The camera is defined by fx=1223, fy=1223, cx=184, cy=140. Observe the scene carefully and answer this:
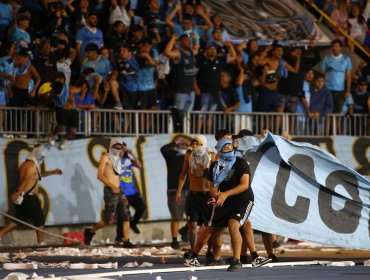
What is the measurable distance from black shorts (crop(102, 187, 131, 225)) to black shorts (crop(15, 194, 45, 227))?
125 centimetres

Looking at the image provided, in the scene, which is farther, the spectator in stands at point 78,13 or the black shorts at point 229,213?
the spectator in stands at point 78,13

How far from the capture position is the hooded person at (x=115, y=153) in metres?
24.0

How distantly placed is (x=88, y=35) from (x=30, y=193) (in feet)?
12.3

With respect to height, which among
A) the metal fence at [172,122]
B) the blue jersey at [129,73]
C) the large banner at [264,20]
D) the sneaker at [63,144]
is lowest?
the sneaker at [63,144]

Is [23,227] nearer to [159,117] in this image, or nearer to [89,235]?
[89,235]

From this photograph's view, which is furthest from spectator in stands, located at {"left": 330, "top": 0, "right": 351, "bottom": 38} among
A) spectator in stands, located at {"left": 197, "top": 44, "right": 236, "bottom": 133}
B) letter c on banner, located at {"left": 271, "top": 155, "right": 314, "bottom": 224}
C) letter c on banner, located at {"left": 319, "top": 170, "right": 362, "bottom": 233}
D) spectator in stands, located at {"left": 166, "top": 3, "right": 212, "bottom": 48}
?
letter c on banner, located at {"left": 271, "top": 155, "right": 314, "bottom": 224}

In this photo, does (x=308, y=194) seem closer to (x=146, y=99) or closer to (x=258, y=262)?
(x=258, y=262)

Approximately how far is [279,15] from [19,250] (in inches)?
412

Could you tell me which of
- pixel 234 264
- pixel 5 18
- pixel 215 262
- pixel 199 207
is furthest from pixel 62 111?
pixel 234 264

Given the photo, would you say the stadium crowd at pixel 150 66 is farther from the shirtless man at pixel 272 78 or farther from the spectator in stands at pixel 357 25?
the spectator in stands at pixel 357 25

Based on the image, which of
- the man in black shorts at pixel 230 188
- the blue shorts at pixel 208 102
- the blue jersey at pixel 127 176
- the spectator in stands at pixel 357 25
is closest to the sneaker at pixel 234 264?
the man in black shorts at pixel 230 188

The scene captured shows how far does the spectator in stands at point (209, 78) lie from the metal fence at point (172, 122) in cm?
20

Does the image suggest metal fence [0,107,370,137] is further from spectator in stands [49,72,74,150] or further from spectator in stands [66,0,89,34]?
spectator in stands [66,0,89,34]

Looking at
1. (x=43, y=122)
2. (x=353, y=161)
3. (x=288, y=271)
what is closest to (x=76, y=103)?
(x=43, y=122)
